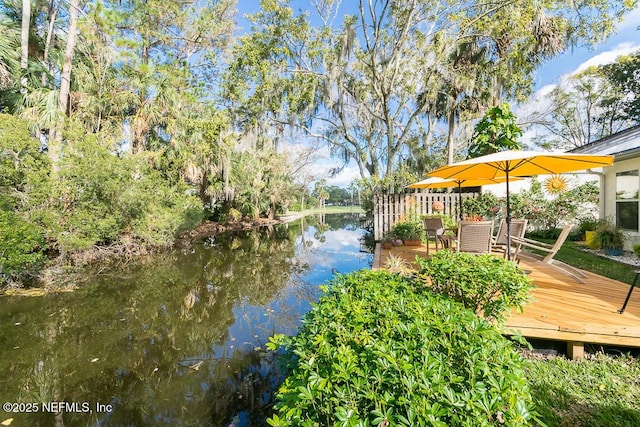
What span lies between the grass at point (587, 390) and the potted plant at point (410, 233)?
5705 mm

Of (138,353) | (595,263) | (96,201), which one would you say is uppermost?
(96,201)

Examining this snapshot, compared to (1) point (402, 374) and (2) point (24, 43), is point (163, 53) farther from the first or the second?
(1) point (402, 374)

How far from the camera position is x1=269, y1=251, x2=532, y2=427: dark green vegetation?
1.03 metres

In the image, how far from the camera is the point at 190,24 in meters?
12.5

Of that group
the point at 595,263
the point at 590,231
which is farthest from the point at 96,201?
the point at 590,231

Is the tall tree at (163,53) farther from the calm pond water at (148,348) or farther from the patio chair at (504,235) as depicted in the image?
the patio chair at (504,235)

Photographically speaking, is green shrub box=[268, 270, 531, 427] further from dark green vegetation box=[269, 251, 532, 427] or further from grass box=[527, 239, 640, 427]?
grass box=[527, 239, 640, 427]

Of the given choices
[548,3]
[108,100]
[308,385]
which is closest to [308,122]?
[108,100]

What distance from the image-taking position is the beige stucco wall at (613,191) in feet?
21.7

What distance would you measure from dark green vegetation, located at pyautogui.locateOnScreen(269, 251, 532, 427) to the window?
27.0 ft

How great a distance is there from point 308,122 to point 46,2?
972 centimetres

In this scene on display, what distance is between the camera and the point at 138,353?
142 inches

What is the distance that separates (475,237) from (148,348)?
5161 millimetres

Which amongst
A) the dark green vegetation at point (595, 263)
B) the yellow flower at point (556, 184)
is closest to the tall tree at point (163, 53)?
the dark green vegetation at point (595, 263)
